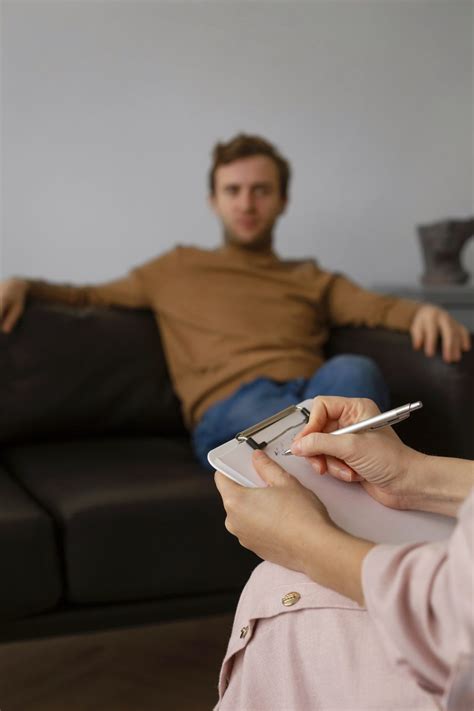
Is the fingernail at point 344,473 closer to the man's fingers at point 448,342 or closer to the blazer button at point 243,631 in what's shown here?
the blazer button at point 243,631

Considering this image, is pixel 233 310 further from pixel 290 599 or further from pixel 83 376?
pixel 290 599

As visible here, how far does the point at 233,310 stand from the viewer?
2.15m

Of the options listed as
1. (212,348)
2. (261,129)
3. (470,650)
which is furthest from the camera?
(261,129)

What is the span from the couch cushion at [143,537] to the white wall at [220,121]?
1240mm

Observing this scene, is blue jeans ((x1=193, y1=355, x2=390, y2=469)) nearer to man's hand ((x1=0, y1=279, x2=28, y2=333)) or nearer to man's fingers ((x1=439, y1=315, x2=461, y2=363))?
man's fingers ((x1=439, y1=315, x2=461, y2=363))

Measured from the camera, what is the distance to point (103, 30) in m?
2.68

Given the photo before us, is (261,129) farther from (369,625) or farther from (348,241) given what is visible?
(369,625)

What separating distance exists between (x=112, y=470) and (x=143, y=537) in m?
0.24

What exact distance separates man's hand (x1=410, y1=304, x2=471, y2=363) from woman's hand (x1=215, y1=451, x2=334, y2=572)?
1.07 metres

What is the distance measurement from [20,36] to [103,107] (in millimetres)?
312

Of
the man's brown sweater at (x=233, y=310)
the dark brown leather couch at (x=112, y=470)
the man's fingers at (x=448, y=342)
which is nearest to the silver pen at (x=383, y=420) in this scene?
the dark brown leather couch at (x=112, y=470)

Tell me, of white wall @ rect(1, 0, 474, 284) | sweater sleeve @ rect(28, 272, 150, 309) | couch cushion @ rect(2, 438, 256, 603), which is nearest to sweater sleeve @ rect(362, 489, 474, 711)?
couch cushion @ rect(2, 438, 256, 603)

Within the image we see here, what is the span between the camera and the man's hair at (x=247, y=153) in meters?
2.30

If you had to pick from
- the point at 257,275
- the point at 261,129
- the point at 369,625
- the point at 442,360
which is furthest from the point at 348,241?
the point at 369,625
